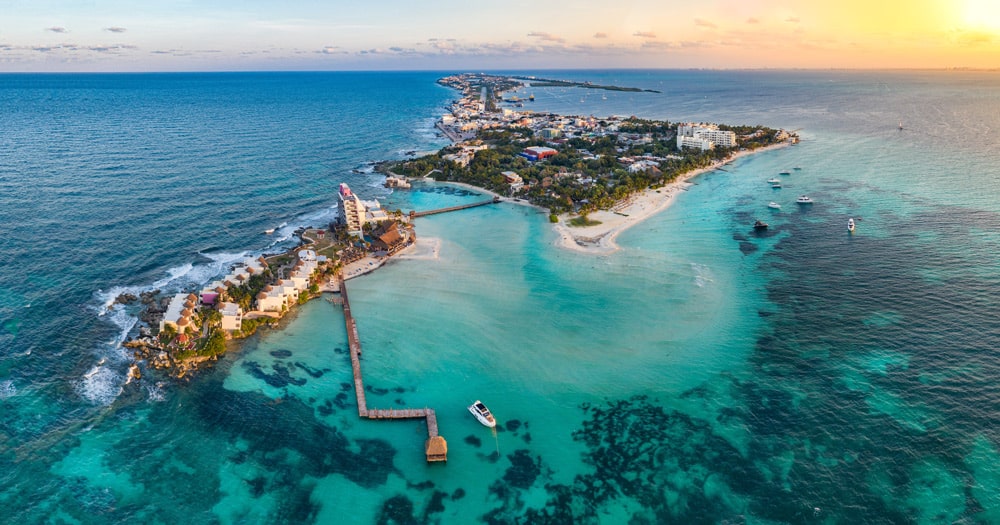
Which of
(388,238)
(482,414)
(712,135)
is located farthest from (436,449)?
(712,135)

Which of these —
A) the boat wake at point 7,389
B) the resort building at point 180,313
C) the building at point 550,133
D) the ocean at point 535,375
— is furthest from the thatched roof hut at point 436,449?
the building at point 550,133

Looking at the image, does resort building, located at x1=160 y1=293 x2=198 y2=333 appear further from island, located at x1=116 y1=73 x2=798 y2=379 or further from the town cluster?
the town cluster

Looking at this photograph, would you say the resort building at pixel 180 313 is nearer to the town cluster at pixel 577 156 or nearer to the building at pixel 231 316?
the building at pixel 231 316

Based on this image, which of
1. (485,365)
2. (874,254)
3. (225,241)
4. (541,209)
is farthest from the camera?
(541,209)

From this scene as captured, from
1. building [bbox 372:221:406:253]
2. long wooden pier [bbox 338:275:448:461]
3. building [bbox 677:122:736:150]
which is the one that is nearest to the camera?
long wooden pier [bbox 338:275:448:461]

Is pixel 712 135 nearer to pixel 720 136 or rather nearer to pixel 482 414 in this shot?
pixel 720 136

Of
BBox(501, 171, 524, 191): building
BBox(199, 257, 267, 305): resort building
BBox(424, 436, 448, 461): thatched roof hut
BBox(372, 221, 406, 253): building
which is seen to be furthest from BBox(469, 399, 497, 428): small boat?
BBox(501, 171, 524, 191): building

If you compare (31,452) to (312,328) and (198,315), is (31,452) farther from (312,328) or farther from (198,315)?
(312,328)

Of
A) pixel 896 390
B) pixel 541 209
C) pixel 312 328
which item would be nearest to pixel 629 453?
pixel 896 390
